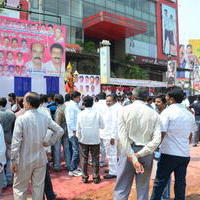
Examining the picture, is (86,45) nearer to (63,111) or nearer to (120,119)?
(63,111)

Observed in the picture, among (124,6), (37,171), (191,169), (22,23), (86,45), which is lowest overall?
(191,169)

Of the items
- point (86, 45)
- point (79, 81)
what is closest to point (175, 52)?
point (86, 45)

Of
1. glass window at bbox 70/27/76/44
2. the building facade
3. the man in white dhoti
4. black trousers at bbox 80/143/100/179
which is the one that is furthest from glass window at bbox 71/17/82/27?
the man in white dhoti

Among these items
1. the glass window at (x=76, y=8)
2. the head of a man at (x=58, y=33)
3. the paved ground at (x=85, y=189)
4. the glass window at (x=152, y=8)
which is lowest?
the paved ground at (x=85, y=189)

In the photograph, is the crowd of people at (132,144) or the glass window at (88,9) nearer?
the crowd of people at (132,144)

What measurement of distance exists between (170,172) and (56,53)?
7210 mm

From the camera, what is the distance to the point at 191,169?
6.04m

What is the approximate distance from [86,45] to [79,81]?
12619 millimetres

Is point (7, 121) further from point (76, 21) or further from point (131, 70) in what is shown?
point (76, 21)

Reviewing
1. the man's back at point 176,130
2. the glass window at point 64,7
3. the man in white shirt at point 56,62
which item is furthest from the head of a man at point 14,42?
the glass window at point 64,7

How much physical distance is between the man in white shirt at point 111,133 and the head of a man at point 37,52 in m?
4.45

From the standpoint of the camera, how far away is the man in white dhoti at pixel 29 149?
311 cm

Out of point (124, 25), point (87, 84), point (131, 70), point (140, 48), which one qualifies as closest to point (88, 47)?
point (124, 25)

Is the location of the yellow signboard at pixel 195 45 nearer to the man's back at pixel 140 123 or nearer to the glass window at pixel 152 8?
the glass window at pixel 152 8
